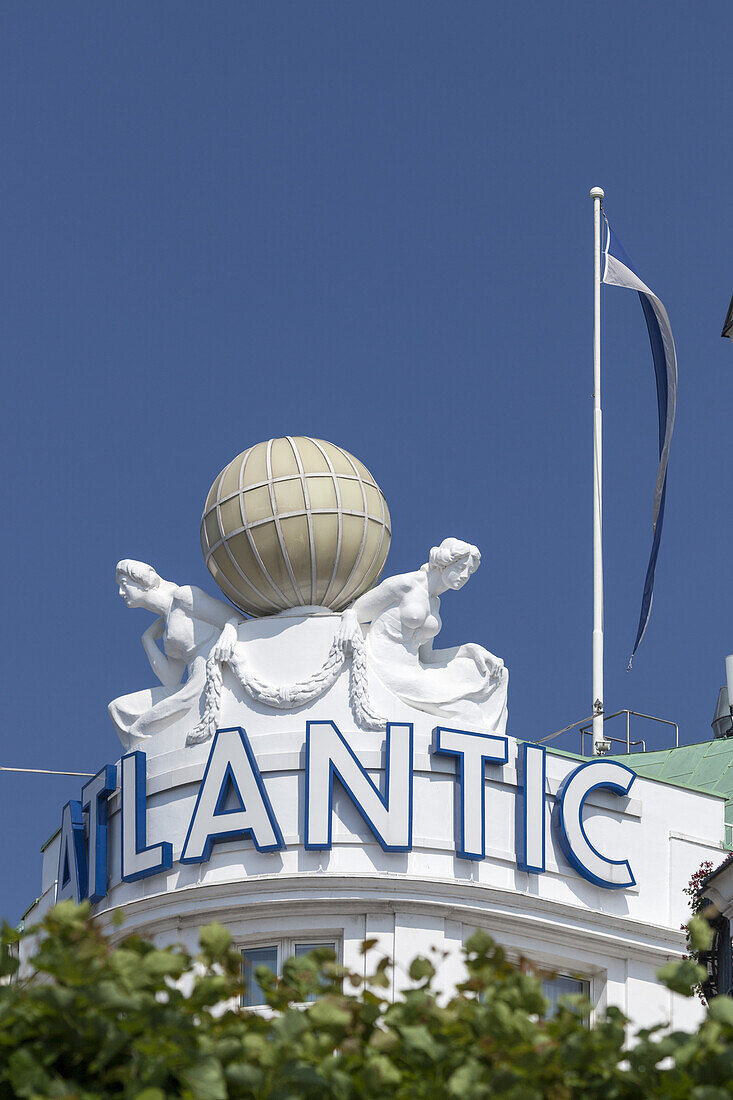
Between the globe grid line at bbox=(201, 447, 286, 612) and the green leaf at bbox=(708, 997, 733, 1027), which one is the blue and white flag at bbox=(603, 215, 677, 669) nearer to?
the globe grid line at bbox=(201, 447, 286, 612)

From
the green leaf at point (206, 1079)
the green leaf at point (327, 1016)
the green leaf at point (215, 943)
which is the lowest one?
the green leaf at point (206, 1079)

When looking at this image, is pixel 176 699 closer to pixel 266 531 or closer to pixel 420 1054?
pixel 266 531

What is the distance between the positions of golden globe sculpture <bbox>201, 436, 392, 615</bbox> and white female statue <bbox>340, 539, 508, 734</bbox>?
0.72 metres

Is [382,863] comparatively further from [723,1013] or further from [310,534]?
[723,1013]

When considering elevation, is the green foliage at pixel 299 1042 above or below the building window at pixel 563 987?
below

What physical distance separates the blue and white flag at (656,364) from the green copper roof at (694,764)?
2147 mm

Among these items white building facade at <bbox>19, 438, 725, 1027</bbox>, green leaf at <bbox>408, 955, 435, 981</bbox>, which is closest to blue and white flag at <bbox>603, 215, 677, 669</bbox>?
white building facade at <bbox>19, 438, 725, 1027</bbox>

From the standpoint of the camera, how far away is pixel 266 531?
2948 cm

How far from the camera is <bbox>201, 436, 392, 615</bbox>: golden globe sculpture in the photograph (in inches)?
1160

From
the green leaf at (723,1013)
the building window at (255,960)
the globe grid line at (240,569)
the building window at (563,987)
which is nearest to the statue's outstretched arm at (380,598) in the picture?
the globe grid line at (240,569)

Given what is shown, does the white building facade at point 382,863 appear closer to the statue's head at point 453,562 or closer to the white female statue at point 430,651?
the white female statue at point 430,651

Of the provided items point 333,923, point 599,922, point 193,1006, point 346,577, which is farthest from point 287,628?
point 193,1006

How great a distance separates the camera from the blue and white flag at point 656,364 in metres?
40.1

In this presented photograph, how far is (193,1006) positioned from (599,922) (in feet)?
54.3
